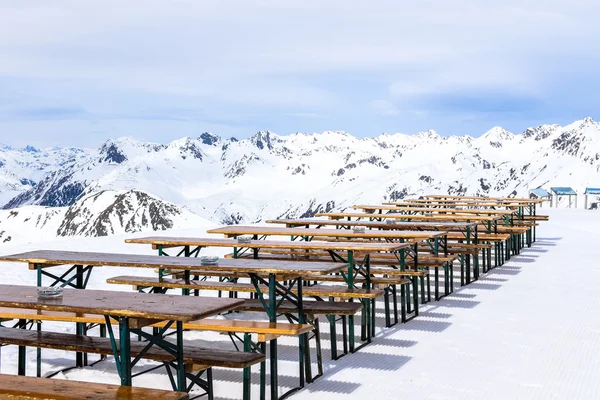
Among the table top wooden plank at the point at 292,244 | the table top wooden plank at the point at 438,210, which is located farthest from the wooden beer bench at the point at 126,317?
the table top wooden plank at the point at 438,210

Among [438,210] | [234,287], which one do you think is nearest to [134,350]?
[234,287]

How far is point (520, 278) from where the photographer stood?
15391 millimetres

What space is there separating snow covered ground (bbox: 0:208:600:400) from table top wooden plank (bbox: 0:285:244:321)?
5.16 ft

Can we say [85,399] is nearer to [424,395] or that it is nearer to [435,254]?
[424,395]

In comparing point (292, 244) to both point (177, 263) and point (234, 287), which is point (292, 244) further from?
point (177, 263)

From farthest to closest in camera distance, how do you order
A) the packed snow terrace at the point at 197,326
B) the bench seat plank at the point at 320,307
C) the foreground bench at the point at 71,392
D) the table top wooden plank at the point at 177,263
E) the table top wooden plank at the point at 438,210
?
1. the table top wooden plank at the point at 438,210
2. the bench seat plank at the point at 320,307
3. the table top wooden plank at the point at 177,263
4. the packed snow terrace at the point at 197,326
5. the foreground bench at the point at 71,392

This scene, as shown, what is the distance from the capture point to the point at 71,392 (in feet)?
17.7

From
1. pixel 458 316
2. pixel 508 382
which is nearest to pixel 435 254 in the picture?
pixel 458 316

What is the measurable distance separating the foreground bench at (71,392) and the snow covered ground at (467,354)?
1.97 metres

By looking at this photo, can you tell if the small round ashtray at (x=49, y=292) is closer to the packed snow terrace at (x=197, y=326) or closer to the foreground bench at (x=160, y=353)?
the packed snow terrace at (x=197, y=326)

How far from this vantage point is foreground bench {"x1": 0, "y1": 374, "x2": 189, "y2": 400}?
532 centimetres

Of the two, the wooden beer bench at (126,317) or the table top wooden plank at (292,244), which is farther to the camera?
the table top wooden plank at (292,244)

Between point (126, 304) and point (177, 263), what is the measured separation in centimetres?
230

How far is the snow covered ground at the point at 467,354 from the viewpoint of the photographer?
7.59m
